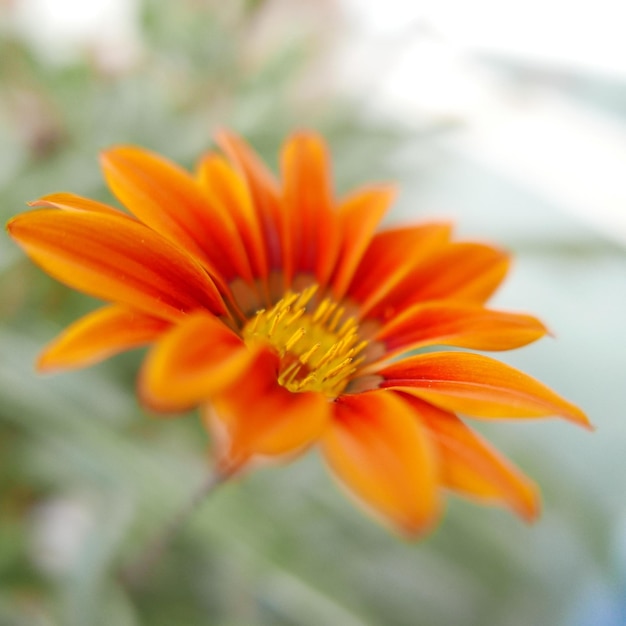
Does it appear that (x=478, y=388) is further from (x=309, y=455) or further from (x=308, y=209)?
(x=309, y=455)

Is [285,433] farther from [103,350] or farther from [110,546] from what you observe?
[110,546]

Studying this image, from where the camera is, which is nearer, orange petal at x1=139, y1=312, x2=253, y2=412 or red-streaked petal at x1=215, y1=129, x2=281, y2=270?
orange petal at x1=139, y1=312, x2=253, y2=412

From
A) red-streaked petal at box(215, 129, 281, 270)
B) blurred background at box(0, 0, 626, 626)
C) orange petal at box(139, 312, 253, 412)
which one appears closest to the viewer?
orange petal at box(139, 312, 253, 412)

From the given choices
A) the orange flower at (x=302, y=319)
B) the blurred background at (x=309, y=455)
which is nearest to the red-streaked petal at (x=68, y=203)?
the orange flower at (x=302, y=319)

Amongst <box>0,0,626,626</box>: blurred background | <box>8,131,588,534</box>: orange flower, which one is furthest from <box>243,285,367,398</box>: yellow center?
<box>0,0,626,626</box>: blurred background

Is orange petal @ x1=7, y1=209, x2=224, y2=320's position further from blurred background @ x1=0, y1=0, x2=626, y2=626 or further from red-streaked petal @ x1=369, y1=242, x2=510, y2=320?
blurred background @ x1=0, y1=0, x2=626, y2=626

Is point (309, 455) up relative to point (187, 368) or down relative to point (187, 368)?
down

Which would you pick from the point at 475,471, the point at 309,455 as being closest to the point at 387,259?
the point at 475,471
